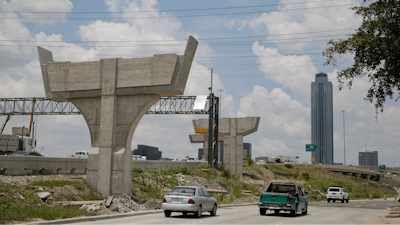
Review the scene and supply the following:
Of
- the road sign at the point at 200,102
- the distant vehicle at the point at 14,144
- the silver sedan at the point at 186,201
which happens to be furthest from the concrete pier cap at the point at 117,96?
the road sign at the point at 200,102

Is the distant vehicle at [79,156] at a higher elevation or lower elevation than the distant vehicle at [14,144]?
lower

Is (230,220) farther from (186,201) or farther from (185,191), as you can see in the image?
(185,191)

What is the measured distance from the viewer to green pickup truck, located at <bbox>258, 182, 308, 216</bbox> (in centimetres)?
1975

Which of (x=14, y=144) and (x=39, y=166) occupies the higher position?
(x=14, y=144)

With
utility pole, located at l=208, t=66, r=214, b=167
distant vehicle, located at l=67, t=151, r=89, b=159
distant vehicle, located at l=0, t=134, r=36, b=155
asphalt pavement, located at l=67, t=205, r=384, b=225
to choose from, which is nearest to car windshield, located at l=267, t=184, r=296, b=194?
asphalt pavement, located at l=67, t=205, r=384, b=225

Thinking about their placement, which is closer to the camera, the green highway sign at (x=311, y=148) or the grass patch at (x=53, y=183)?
the grass patch at (x=53, y=183)

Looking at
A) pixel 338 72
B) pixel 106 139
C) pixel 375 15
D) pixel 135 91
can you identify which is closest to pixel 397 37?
pixel 375 15

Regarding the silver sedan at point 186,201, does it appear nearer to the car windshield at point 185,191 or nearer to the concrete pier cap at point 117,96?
the car windshield at point 185,191

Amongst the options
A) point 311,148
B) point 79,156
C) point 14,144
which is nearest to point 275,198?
point 14,144

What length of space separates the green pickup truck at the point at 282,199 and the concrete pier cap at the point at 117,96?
314 inches

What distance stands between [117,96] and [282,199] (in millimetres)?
11623

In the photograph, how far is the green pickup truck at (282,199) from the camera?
64.8ft

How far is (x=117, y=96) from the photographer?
24375 millimetres

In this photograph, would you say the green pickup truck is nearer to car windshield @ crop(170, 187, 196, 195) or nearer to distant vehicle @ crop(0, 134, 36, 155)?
car windshield @ crop(170, 187, 196, 195)
